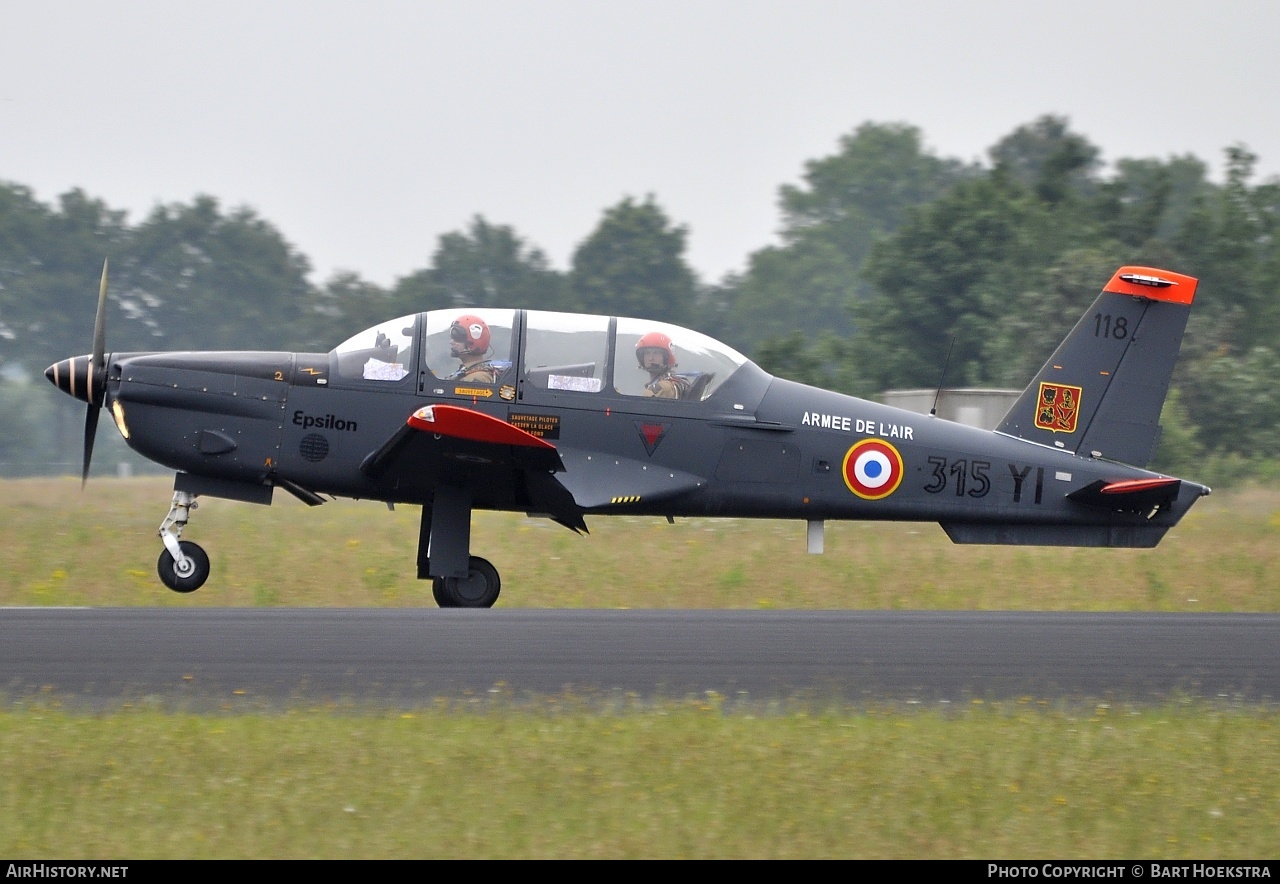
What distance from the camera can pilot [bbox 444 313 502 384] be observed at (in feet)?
35.5

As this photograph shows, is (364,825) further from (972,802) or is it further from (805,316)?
(805,316)

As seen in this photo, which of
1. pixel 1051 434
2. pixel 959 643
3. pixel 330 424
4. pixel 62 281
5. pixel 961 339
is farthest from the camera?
pixel 62 281

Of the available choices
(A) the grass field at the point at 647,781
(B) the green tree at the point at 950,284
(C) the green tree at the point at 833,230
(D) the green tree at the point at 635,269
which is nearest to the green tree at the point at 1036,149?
(C) the green tree at the point at 833,230

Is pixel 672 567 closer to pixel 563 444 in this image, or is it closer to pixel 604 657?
pixel 563 444

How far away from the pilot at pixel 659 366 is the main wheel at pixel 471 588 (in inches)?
73.2

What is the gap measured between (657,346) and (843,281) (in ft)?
223

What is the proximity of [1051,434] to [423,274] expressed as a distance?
50.0 m

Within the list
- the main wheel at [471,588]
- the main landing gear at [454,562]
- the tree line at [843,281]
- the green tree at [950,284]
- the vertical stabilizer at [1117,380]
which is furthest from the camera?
the green tree at [950,284]

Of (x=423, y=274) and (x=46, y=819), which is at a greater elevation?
(x=423, y=274)

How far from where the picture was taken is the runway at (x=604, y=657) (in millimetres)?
7012

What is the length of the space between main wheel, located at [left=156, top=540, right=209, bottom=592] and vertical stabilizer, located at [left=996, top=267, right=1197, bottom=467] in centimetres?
647

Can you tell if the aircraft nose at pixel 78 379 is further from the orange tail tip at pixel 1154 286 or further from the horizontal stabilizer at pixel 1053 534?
the orange tail tip at pixel 1154 286

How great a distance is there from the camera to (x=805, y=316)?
73.8 meters

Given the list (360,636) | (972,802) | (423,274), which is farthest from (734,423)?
(423,274)
